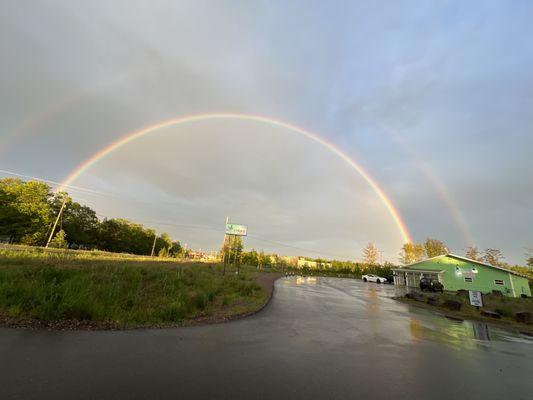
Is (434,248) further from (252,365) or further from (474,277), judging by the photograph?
(252,365)

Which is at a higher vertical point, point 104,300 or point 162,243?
point 162,243

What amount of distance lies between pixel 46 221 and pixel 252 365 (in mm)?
73883

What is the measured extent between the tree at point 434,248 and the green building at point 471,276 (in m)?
42.1

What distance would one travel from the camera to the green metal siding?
3775 centimetres

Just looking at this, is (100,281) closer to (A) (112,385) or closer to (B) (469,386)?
(A) (112,385)

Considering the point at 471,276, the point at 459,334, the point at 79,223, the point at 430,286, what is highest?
the point at 79,223

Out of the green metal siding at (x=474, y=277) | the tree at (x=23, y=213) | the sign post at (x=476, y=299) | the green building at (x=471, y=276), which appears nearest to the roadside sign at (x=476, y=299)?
the sign post at (x=476, y=299)

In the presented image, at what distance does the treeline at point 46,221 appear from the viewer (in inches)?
2297

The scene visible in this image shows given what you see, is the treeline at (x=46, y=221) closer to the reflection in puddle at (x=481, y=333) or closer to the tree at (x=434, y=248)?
the reflection in puddle at (x=481, y=333)

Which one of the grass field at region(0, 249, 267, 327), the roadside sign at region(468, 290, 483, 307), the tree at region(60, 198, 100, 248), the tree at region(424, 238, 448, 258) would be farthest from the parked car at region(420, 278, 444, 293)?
the tree at region(60, 198, 100, 248)

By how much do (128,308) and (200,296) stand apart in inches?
124

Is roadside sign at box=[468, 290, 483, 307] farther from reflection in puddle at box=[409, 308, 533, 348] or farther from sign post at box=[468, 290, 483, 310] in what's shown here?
reflection in puddle at box=[409, 308, 533, 348]

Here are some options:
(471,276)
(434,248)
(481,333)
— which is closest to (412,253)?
(434,248)

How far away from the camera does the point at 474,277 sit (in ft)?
130
